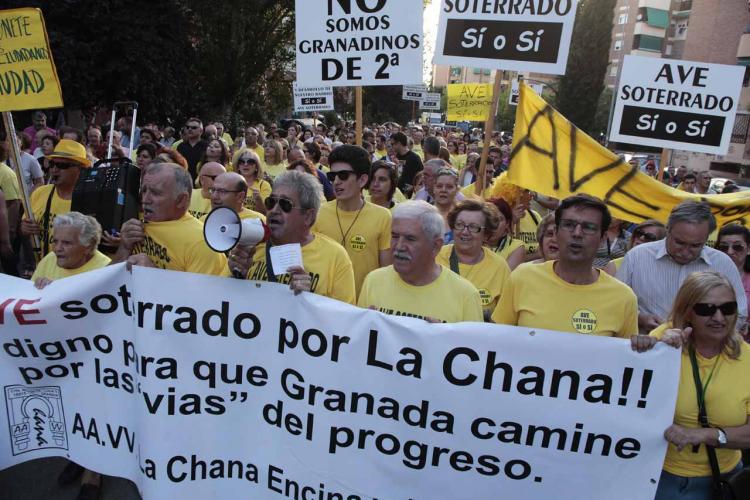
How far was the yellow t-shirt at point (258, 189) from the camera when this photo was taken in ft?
20.3

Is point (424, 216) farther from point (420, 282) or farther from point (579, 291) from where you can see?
point (579, 291)

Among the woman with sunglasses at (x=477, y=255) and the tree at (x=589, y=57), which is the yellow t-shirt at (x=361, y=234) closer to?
the woman with sunglasses at (x=477, y=255)

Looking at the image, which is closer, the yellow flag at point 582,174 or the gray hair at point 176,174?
the gray hair at point 176,174

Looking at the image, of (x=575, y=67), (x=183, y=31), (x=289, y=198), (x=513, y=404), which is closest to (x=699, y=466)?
(x=513, y=404)

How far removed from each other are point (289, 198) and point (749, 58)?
1595 inches

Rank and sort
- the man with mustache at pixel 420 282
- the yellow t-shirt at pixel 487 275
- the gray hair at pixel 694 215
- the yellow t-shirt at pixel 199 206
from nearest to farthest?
A: the man with mustache at pixel 420 282 → the gray hair at pixel 694 215 → the yellow t-shirt at pixel 487 275 → the yellow t-shirt at pixel 199 206

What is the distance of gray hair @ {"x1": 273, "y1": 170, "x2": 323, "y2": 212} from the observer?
3.11 metres

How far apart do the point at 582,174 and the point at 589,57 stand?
46563 mm

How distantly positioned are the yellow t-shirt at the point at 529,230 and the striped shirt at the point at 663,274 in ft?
5.03

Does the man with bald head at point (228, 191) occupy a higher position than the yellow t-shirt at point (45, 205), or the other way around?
the man with bald head at point (228, 191)

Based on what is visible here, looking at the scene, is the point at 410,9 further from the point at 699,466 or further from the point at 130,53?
the point at 130,53

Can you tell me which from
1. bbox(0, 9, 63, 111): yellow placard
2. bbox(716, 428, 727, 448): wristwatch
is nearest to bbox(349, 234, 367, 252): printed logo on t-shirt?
bbox(716, 428, 727, 448): wristwatch

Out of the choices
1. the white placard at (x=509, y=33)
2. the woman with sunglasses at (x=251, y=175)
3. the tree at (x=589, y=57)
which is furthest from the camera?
the tree at (x=589, y=57)

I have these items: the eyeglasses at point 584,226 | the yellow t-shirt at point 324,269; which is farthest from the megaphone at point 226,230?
the eyeglasses at point 584,226
